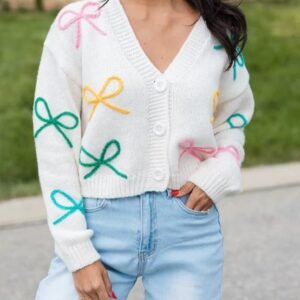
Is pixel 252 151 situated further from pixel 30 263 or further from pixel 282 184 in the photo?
pixel 30 263

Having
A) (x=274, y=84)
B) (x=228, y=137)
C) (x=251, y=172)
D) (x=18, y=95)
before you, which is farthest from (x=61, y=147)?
(x=274, y=84)

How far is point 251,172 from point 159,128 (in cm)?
339

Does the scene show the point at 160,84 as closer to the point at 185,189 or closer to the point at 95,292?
the point at 185,189

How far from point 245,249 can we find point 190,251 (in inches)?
88.8

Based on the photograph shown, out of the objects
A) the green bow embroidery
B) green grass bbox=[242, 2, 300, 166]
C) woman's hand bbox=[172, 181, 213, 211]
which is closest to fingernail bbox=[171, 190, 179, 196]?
woman's hand bbox=[172, 181, 213, 211]

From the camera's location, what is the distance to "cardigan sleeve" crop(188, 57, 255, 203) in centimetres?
213

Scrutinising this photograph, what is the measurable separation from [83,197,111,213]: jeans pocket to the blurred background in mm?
1773

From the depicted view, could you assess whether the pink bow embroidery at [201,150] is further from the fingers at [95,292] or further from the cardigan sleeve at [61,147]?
the fingers at [95,292]

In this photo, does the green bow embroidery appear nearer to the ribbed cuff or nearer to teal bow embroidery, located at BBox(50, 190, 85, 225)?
teal bow embroidery, located at BBox(50, 190, 85, 225)

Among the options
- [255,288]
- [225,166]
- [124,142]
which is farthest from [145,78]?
[255,288]

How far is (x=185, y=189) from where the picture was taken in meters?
2.09

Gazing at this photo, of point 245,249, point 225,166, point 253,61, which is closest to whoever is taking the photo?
point 225,166

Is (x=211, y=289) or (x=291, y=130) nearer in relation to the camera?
(x=211, y=289)

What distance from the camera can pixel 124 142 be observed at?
78.8 inches
